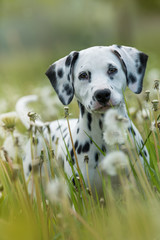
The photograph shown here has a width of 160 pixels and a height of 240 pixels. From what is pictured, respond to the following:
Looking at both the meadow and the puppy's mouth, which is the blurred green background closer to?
the meadow

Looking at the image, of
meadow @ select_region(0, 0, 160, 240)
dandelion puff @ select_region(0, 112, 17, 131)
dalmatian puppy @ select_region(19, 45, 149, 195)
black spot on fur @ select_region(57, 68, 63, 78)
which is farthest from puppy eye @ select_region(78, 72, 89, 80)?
dandelion puff @ select_region(0, 112, 17, 131)

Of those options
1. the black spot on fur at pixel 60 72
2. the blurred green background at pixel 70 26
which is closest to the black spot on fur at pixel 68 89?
the black spot on fur at pixel 60 72

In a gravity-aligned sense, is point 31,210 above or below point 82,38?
above

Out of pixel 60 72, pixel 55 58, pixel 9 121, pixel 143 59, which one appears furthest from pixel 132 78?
pixel 55 58

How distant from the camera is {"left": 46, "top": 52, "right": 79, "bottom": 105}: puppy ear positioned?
11.2 feet

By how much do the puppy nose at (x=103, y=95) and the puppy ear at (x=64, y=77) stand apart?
60cm

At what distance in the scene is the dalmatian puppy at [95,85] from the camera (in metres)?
2.93

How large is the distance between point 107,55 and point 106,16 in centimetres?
1879

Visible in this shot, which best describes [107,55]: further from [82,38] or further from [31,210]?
[82,38]

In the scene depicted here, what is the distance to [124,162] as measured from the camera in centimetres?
173

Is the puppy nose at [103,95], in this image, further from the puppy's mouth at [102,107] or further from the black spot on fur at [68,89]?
the black spot on fur at [68,89]

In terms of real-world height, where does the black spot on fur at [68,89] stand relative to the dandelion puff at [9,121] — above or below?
below

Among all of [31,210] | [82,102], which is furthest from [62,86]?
[31,210]

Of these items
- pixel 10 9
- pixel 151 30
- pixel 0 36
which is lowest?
pixel 151 30
